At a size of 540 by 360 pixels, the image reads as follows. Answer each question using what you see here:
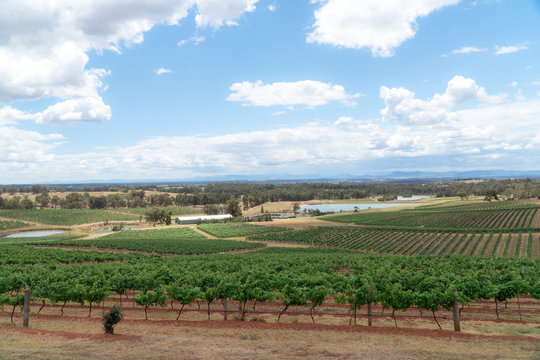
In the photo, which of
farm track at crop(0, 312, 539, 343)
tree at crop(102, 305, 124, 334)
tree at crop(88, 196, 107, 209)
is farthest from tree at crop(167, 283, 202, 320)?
tree at crop(88, 196, 107, 209)

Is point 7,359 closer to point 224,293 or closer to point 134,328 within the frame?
point 134,328

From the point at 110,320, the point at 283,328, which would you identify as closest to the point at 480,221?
the point at 283,328

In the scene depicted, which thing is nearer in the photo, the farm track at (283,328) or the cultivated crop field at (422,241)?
the farm track at (283,328)

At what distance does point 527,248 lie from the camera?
169 ft

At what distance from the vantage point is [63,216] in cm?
13750

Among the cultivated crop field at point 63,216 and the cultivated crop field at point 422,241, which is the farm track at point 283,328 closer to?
the cultivated crop field at point 422,241

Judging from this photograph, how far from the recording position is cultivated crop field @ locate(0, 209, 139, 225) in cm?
12988

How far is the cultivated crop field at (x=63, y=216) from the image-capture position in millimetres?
129875

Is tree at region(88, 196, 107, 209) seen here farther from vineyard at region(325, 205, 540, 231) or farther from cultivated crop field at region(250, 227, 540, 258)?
vineyard at region(325, 205, 540, 231)

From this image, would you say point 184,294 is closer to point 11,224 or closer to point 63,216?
point 11,224

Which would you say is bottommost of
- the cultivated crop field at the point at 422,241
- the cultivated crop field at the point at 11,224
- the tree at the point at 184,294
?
the cultivated crop field at the point at 11,224

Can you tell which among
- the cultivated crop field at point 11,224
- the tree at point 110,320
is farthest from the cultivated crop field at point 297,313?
the cultivated crop field at point 11,224

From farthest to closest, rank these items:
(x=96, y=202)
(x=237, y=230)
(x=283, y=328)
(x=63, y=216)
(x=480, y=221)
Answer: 1. (x=96, y=202)
2. (x=63, y=216)
3. (x=237, y=230)
4. (x=480, y=221)
5. (x=283, y=328)

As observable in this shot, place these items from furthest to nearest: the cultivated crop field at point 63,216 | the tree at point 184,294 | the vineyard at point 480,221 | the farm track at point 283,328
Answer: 1. the cultivated crop field at point 63,216
2. the vineyard at point 480,221
3. the tree at point 184,294
4. the farm track at point 283,328
